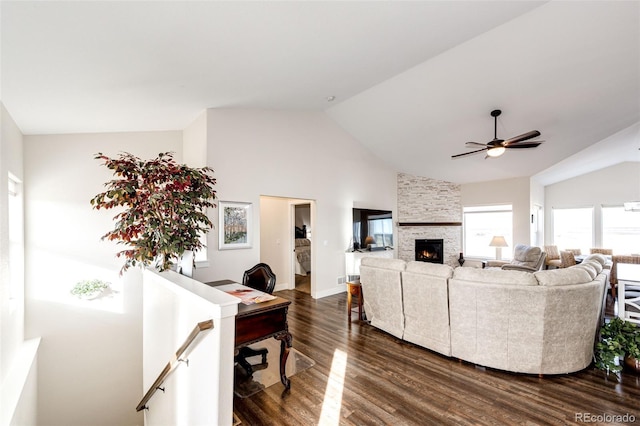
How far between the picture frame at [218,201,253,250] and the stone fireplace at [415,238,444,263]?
5.28 metres

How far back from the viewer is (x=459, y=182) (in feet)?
26.4

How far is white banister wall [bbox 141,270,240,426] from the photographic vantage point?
69.8 inches

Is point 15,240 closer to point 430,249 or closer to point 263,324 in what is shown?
point 263,324

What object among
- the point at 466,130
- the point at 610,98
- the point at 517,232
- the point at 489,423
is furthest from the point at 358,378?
the point at 517,232

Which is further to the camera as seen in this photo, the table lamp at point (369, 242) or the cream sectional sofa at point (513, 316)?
the table lamp at point (369, 242)

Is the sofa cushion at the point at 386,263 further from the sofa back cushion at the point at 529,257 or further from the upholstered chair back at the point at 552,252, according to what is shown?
the upholstered chair back at the point at 552,252

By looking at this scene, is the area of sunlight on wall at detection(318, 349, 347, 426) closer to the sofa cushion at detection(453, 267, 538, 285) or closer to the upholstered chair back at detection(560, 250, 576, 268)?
the sofa cushion at detection(453, 267, 538, 285)

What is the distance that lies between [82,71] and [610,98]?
6804mm

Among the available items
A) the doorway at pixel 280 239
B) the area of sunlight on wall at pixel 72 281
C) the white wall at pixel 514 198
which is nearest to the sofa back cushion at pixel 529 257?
the white wall at pixel 514 198

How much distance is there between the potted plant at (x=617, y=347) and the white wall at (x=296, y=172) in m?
4.08

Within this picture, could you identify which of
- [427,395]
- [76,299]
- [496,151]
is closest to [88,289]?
[76,299]

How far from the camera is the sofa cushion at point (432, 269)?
3115 mm

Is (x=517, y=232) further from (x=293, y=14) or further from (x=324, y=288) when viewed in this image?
(x=293, y=14)

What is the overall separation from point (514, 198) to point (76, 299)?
30.0 ft
